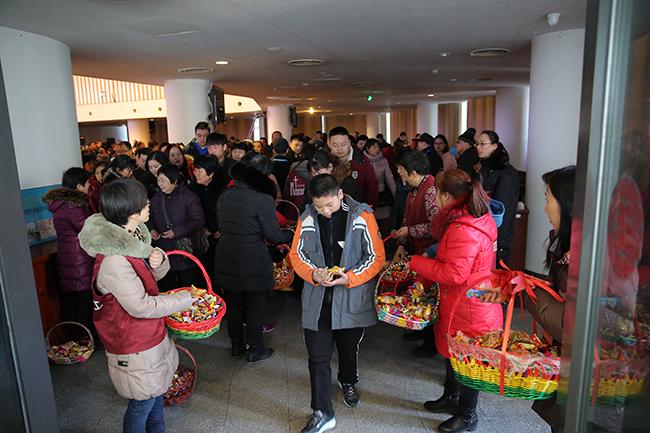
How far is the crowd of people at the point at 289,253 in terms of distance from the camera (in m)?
2.34

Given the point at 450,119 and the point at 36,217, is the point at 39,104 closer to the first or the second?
the point at 36,217

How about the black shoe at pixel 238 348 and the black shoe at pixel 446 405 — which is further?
the black shoe at pixel 238 348

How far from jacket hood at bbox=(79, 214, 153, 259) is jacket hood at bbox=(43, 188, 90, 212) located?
192 centimetres

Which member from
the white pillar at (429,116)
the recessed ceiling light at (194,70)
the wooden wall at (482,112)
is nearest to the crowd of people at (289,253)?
the recessed ceiling light at (194,70)

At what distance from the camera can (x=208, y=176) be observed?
4648 millimetres

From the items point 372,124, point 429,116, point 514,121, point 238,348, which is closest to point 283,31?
point 238,348

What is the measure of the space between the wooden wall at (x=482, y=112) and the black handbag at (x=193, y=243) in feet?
49.5

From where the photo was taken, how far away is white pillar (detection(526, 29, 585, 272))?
544cm

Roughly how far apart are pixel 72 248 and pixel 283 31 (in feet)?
10.1

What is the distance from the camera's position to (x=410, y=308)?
2906 millimetres

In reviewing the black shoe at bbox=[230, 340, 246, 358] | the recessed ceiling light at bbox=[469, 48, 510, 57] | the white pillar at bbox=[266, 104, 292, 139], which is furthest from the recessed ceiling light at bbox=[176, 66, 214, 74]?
the white pillar at bbox=[266, 104, 292, 139]

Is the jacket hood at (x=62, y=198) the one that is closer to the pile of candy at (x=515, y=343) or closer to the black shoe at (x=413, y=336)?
the black shoe at (x=413, y=336)

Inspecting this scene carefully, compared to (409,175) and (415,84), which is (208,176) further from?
(415,84)

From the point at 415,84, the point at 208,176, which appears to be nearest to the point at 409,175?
the point at 208,176
